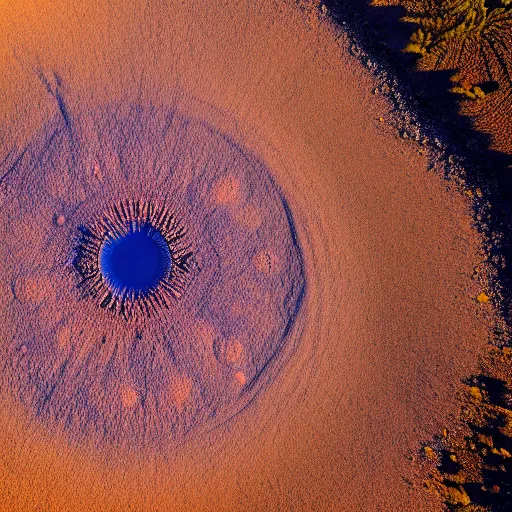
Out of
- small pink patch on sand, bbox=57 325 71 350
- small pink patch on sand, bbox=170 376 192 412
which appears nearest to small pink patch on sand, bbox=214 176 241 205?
small pink patch on sand, bbox=170 376 192 412

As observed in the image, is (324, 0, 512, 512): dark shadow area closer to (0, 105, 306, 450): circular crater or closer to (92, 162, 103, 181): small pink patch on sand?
(0, 105, 306, 450): circular crater

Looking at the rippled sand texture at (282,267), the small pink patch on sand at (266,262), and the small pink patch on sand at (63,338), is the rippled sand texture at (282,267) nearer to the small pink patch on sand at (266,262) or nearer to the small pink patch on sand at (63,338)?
the small pink patch on sand at (266,262)

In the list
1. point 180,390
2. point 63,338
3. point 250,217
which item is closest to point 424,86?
point 250,217

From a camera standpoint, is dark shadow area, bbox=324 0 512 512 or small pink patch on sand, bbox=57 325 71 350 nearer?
dark shadow area, bbox=324 0 512 512

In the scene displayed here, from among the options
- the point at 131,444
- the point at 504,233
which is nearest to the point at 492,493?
the point at 504,233

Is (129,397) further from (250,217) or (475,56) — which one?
(475,56)

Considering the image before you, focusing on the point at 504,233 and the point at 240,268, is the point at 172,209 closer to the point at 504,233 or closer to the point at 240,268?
the point at 240,268
